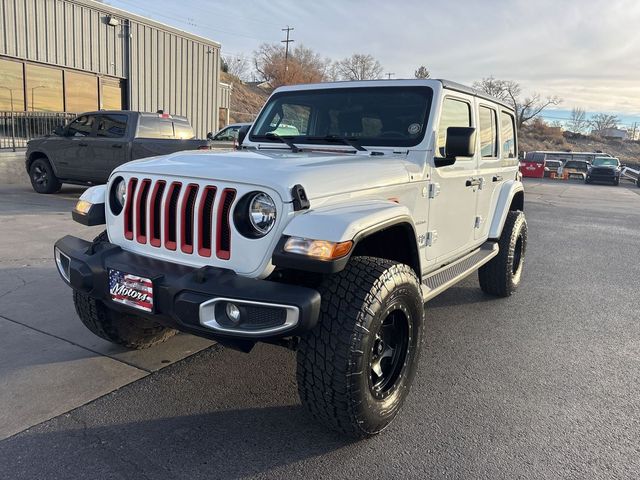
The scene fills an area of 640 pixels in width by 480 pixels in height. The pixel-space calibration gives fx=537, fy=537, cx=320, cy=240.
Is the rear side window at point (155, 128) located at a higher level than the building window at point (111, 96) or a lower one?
lower

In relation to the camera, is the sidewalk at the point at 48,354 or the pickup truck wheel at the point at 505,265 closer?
the sidewalk at the point at 48,354

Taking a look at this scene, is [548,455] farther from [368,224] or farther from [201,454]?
[201,454]

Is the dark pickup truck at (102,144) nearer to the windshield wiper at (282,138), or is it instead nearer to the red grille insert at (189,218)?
the windshield wiper at (282,138)

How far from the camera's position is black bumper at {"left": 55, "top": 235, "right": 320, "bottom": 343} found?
94.8 inches

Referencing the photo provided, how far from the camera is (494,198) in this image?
5.24 m

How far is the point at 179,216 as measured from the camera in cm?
282

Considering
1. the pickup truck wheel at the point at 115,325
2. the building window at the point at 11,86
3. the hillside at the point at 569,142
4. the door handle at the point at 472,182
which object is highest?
the hillside at the point at 569,142

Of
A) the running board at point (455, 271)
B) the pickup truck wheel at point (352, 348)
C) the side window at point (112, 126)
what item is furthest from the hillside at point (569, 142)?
the pickup truck wheel at point (352, 348)

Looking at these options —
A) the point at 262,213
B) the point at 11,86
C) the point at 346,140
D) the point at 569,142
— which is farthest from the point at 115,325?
the point at 569,142

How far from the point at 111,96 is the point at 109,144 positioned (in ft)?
27.4

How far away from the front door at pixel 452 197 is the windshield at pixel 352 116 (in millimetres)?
223

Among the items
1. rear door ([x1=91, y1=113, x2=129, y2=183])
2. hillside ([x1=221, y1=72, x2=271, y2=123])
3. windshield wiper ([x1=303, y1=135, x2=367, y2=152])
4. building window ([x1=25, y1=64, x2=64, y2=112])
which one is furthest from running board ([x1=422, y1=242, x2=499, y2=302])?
hillside ([x1=221, y1=72, x2=271, y2=123])

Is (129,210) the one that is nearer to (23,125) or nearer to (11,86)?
(23,125)

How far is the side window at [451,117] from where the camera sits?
3939mm
